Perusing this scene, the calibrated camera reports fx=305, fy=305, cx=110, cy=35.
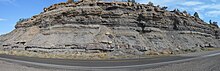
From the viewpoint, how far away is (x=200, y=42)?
57.5 metres

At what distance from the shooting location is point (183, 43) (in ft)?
174

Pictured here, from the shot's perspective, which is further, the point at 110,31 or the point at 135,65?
the point at 110,31

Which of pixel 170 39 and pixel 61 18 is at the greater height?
pixel 61 18

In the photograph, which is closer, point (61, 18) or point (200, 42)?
point (61, 18)

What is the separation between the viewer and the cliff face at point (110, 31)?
44125mm

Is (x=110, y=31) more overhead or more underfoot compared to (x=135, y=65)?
more overhead

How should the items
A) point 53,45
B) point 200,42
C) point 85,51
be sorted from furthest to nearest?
point 200,42 < point 53,45 < point 85,51

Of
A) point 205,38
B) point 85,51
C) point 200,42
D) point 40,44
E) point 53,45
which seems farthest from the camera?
point 205,38

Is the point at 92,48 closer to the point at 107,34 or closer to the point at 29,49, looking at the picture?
the point at 107,34

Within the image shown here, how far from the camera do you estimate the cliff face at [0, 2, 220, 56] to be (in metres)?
44.1

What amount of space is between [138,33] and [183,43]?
946 centimetres

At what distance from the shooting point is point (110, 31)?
155 feet

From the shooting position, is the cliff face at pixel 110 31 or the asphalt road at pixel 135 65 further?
the cliff face at pixel 110 31


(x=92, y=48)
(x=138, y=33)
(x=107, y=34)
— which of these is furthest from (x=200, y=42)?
(x=92, y=48)
